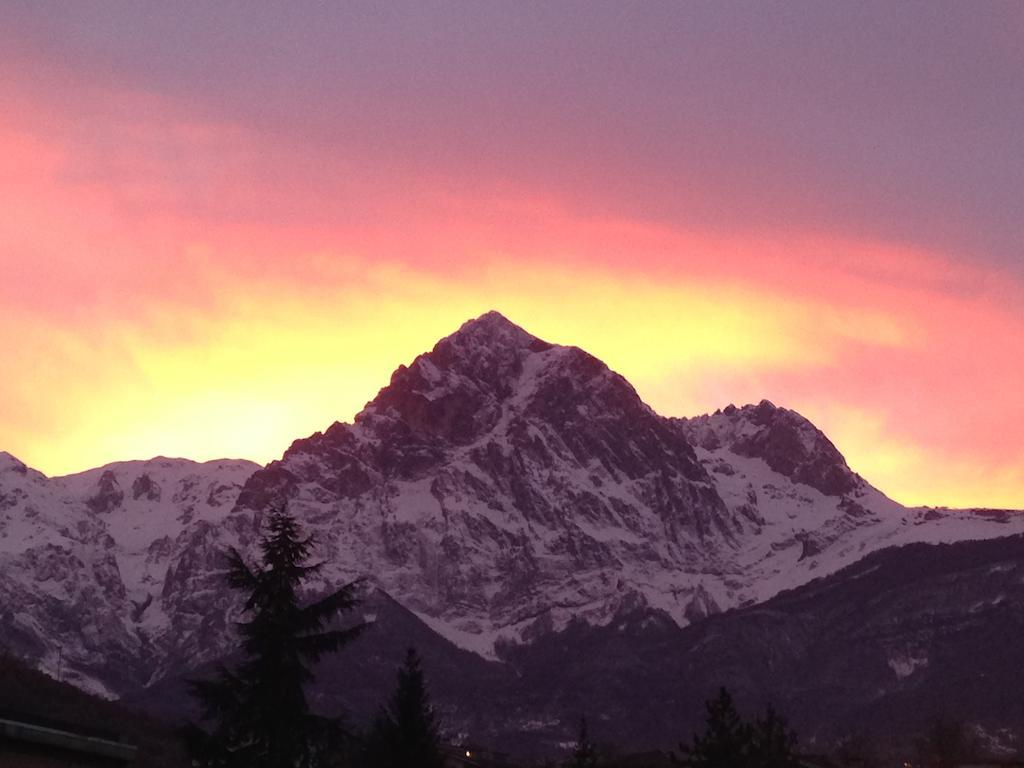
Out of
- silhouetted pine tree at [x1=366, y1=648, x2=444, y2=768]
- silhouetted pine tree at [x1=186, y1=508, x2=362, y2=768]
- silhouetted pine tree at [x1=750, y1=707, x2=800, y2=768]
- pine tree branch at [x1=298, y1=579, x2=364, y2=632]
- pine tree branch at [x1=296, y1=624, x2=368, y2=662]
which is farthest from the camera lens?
silhouetted pine tree at [x1=750, y1=707, x2=800, y2=768]

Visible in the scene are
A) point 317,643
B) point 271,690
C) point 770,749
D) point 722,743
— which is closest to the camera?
point 271,690

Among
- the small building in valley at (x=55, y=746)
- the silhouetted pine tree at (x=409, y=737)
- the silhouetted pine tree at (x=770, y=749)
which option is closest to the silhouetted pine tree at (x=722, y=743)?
the silhouetted pine tree at (x=770, y=749)

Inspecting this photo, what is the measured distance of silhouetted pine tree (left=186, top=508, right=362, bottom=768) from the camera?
132ft

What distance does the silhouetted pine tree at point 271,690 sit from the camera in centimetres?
4016

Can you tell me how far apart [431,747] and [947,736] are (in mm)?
145430

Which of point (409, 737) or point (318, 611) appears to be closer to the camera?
point (318, 611)

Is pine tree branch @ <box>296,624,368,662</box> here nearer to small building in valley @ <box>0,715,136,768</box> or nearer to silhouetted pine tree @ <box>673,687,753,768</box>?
small building in valley @ <box>0,715,136,768</box>

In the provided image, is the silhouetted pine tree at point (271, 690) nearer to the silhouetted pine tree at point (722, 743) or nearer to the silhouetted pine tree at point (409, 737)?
the silhouetted pine tree at point (409, 737)

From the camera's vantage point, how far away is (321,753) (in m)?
40.8

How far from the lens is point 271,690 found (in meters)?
40.8

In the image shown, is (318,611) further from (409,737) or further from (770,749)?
(770,749)

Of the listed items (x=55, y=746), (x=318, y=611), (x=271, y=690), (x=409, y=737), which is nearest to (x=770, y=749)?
(x=409, y=737)

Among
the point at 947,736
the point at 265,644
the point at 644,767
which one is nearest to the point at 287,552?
the point at 265,644

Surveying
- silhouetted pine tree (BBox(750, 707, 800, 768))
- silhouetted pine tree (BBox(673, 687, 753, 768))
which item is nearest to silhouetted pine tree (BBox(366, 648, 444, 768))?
silhouetted pine tree (BBox(673, 687, 753, 768))
